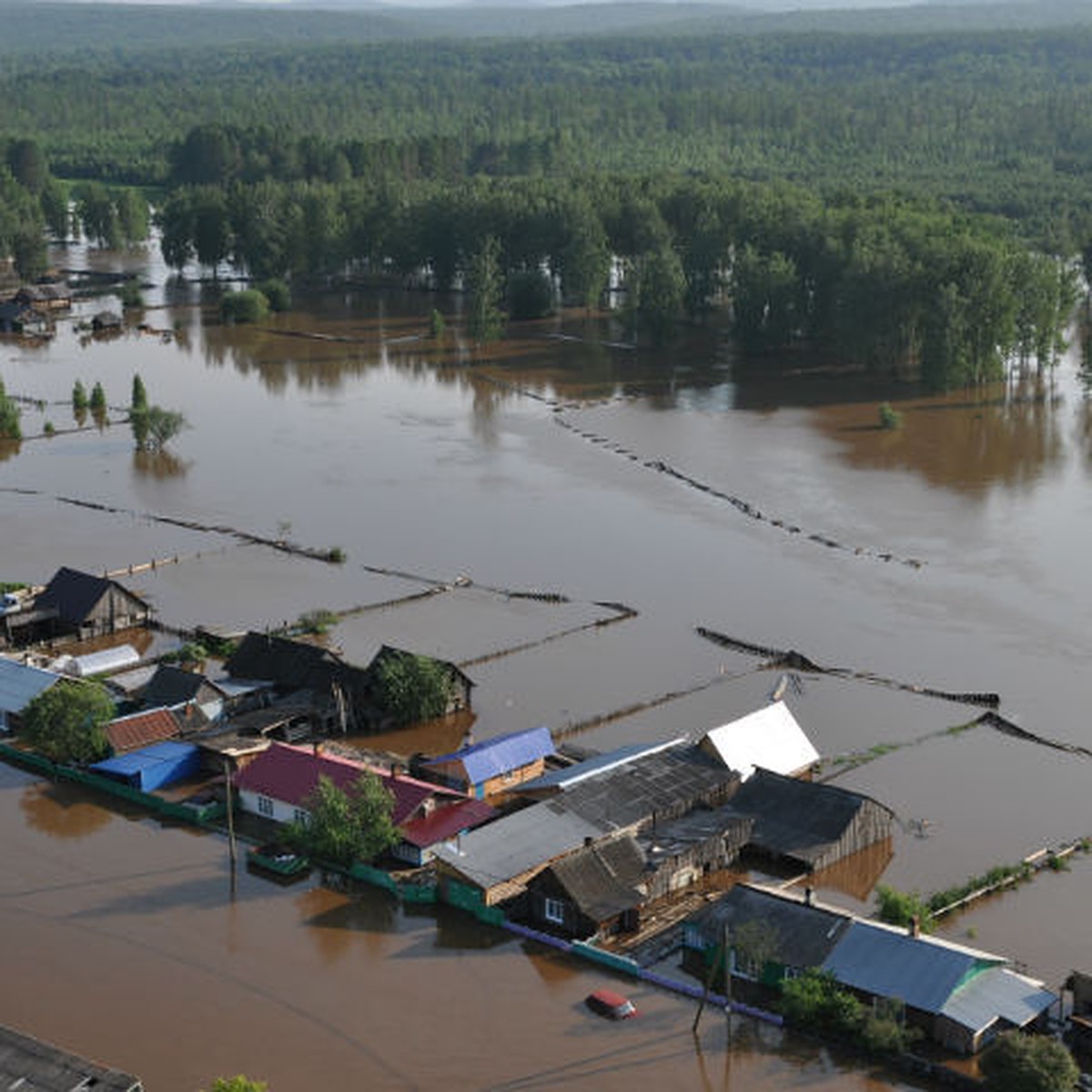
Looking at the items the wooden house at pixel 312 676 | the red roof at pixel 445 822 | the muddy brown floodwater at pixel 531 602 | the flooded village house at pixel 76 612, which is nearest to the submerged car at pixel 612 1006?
the muddy brown floodwater at pixel 531 602

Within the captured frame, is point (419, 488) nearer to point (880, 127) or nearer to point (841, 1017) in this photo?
point (841, 1017)

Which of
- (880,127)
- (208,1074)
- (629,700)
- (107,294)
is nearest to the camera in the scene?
(208,1074)

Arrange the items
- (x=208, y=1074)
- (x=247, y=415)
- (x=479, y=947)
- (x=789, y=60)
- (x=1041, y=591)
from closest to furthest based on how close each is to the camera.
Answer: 1. (x=208, y=1074)
2. (x=479, y=947)
3. (x=1041, y=591)
4. (x=247, y=415)
5. (x=789, y=60)

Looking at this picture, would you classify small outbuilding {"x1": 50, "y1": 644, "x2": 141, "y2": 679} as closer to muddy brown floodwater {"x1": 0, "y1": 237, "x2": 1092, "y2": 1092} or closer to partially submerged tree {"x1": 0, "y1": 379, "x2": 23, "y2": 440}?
muddy brown floodwater {"x1": 0, "y1": 237, "x2": 1092, "y2": 1092}

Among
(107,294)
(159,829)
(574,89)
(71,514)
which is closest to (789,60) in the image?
(574,89)

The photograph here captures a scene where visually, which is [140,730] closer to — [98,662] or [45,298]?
[98,662]

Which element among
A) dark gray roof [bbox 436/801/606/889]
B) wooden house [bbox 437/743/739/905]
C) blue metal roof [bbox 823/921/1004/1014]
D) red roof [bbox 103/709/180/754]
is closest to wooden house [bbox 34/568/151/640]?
red roof [bbox 103/709/180/754]
